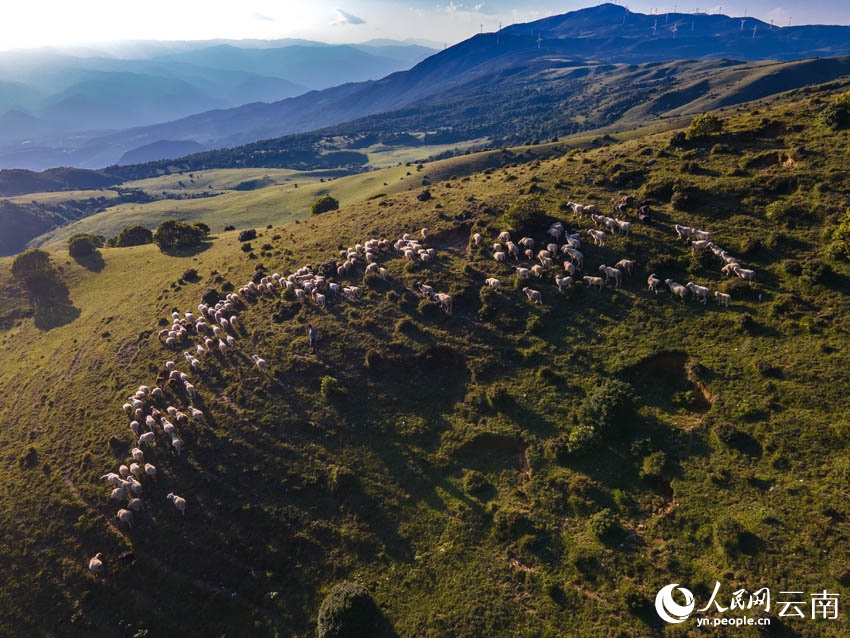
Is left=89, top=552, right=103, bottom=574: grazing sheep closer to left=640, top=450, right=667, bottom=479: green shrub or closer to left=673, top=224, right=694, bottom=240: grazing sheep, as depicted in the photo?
left=640, top=450, right=667, bottom=479: green shrub

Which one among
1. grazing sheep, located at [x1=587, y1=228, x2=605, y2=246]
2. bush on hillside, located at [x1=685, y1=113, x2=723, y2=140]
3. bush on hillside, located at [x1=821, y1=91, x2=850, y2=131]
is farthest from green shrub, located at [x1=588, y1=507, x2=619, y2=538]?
bush on hillside, located at [x1=685, y1=113, x2=723, y2=140]

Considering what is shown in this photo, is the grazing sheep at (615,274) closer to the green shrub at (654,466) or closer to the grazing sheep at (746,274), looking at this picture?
the grazing sheep at (746,274)

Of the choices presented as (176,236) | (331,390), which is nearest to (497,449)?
(331,390)

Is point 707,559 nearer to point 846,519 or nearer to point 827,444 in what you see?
point 846,519

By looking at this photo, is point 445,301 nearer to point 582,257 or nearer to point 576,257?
point 576,257

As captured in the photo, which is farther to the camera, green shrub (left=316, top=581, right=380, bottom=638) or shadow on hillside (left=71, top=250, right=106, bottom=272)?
shadow on hillside (left=71, top=250, right=106, bottom=272)

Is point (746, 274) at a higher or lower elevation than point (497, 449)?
higher

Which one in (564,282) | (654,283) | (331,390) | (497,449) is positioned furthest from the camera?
(564,282)

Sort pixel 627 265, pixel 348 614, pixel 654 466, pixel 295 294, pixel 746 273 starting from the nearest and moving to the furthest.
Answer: pixel 348 614, pixel 654 466, pixel 746 273, pixel 627 265, pixel 295 294
